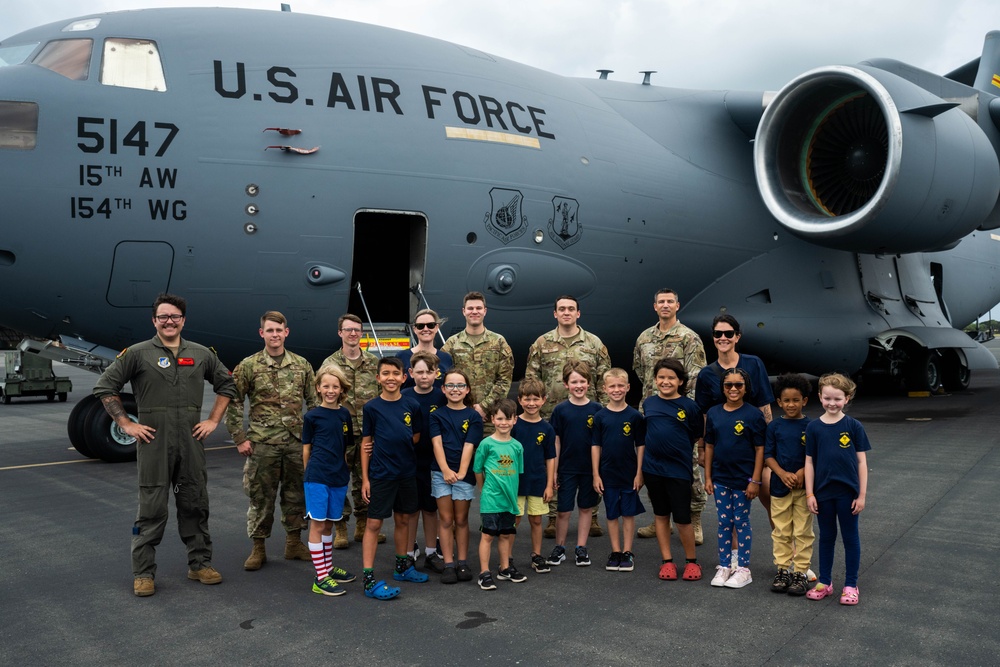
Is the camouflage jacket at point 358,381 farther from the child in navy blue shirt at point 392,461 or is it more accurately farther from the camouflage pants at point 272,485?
the child in navy blue shirt at point 392,461

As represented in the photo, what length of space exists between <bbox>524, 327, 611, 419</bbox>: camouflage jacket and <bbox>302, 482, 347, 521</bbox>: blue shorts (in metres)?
1.68

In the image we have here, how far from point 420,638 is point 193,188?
5.53 meters

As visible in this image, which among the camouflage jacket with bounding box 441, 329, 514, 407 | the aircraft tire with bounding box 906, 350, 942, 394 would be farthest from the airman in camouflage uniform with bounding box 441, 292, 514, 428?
the aircraft tire with bounding box 906, 350, 942, 394

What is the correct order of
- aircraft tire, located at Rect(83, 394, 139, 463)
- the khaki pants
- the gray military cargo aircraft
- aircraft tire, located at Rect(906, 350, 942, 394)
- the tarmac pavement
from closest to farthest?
the tarmac pavement → the khaki pants → the gray military cargo aircraft → aircraft tire, located at Rect(83, 394, 139, 463) → aircraft tire, located at Rect(906, 350, 942, 394)

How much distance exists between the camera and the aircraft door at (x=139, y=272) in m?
7.67

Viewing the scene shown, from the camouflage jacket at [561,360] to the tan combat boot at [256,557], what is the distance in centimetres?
212

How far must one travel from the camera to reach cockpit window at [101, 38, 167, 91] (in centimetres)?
775

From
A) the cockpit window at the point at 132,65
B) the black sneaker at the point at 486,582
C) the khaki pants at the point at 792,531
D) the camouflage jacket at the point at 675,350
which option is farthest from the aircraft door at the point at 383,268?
the khaki pants at the point at 792,531

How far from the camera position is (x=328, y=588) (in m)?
4.45

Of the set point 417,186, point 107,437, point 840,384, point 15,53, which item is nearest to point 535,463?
point 840,384

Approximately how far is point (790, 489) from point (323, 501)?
8.73ft

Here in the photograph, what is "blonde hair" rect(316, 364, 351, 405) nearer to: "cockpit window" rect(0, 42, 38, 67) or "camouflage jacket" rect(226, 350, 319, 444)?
"camouflage jacket" rect(226, 350, 319, 444)

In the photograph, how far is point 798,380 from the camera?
4.57 meters

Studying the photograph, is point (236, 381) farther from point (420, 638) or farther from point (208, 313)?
point (208, 313)
